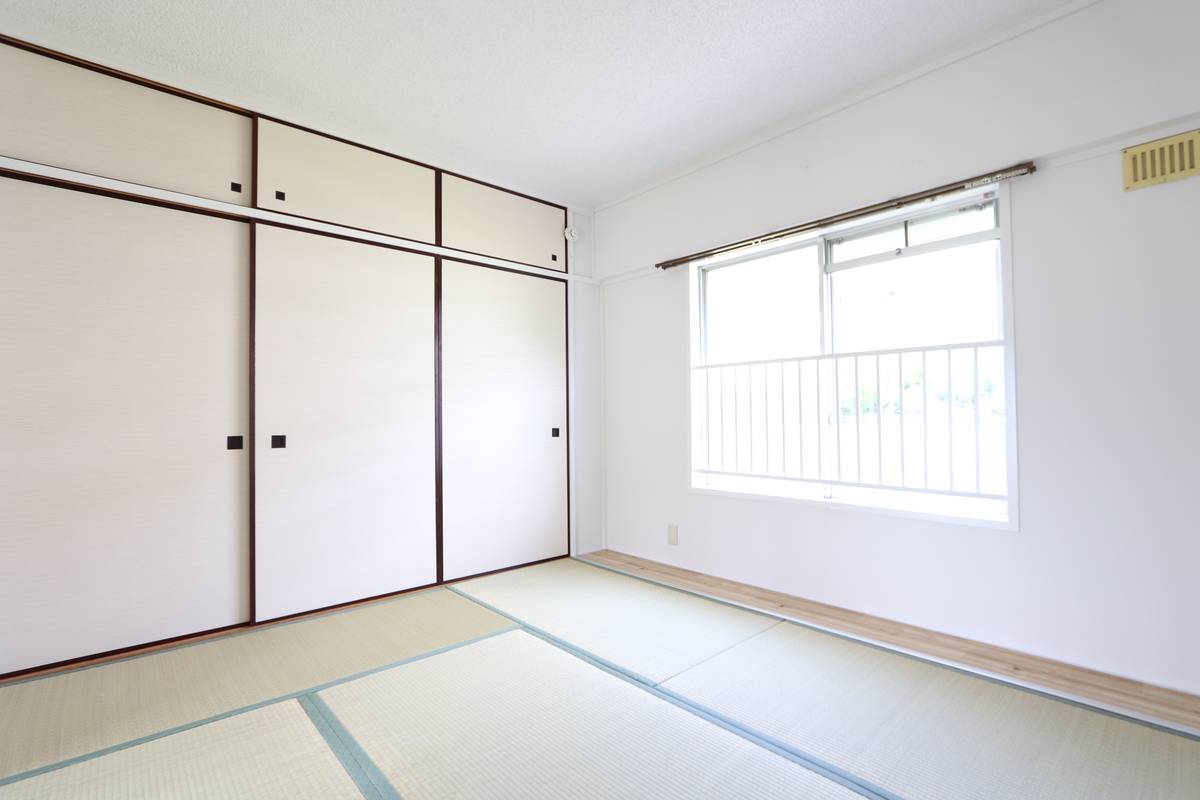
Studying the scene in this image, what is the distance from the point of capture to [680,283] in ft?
12.6

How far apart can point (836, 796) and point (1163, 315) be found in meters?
2.12

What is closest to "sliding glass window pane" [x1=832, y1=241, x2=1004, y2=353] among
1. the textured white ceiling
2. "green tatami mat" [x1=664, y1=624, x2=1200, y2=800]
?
the textured white ceiling

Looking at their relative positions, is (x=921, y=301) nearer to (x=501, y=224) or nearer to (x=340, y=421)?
(x=501, y=224)

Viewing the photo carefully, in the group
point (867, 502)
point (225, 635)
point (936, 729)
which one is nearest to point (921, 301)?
point (867, 502)

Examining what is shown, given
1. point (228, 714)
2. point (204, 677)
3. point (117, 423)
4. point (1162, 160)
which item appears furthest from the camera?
point (117, 423)

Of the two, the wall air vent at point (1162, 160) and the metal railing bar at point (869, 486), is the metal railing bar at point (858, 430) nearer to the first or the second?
the metal railing bar at point (869, 486)

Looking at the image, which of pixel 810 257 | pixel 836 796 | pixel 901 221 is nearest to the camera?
pixel 836 796

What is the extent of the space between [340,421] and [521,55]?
7.05 feet

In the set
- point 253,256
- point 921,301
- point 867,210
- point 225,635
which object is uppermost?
point 867,210

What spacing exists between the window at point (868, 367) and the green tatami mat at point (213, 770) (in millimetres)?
2579

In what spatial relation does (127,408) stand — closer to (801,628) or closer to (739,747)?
(739,747)

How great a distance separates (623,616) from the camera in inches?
114

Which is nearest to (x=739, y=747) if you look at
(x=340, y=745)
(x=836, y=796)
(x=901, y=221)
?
(x=836, y=796)

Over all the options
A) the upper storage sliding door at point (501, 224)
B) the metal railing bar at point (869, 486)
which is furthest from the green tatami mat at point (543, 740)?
the upper storage sliding door at point (501, 224)
